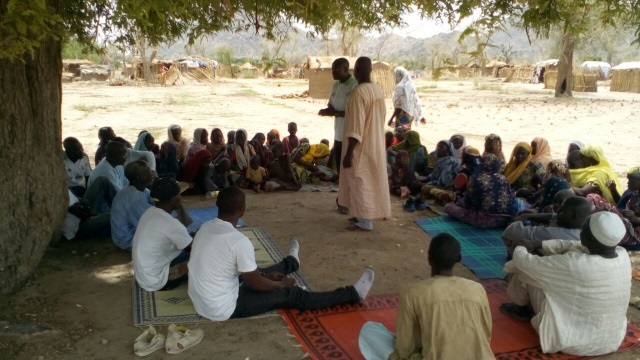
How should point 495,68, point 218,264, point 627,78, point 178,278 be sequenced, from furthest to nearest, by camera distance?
point 495,68
point 627,78
point 178,278
point 218,264

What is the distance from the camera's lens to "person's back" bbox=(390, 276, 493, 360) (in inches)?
97.7

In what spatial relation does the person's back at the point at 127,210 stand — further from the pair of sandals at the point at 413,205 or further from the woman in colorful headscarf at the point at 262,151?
the woman in colorful headscarf at the point at 262,151

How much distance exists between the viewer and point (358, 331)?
3.43 metres

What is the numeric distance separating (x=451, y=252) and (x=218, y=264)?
150cm

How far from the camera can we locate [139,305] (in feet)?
12.2

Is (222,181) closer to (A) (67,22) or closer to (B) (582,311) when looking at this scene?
(A) (67,22)

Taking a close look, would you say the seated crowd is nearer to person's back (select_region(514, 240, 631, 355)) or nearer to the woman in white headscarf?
person's back (select_region(514, 240, 631, 355))

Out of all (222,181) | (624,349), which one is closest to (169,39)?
(222,181)

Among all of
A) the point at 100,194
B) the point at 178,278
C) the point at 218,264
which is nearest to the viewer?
the point at 218,264

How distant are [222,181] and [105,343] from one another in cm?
427

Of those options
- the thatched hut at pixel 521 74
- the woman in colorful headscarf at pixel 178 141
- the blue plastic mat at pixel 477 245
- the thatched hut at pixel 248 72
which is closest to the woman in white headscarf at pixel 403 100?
the woman in colorful headscarf at pixel 178 141

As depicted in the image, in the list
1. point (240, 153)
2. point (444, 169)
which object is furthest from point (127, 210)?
point (444, 169)

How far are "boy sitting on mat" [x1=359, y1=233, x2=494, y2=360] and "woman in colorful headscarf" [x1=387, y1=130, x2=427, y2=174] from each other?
5.49 m

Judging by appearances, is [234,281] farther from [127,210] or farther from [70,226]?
[70,226]
